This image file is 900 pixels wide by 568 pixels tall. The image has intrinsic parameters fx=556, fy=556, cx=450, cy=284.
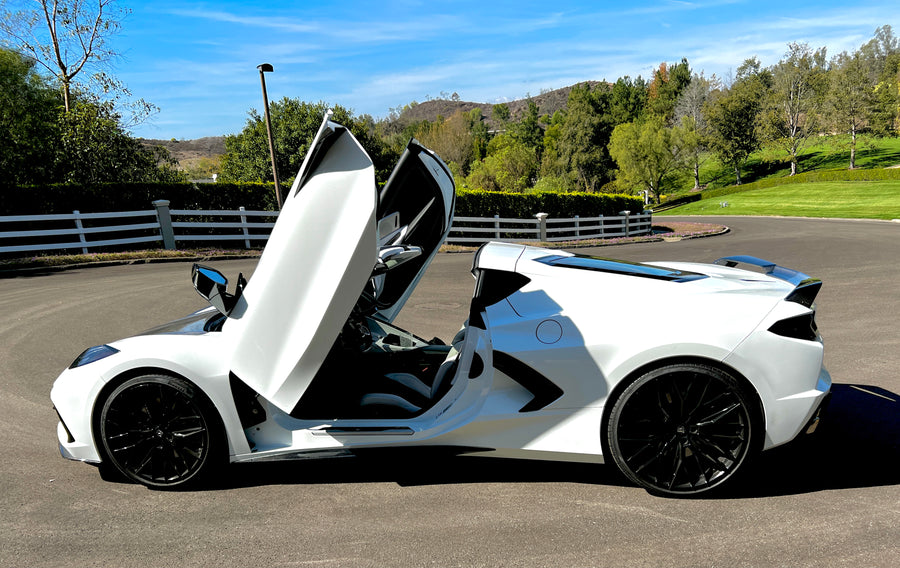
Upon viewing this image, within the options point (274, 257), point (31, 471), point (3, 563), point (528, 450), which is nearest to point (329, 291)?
point (274, 257)

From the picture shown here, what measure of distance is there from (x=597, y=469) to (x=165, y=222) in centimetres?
1549

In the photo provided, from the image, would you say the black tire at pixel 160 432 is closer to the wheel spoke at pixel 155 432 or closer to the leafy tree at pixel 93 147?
the wheel spoke at pixel 155 432

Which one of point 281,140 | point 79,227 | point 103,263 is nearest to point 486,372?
point 103,263

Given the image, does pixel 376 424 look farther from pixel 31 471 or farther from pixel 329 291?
pixel 31 471

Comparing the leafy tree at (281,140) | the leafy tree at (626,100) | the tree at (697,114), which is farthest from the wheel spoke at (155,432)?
the leafy tree at (626,100)

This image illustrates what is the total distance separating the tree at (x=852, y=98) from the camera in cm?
5888

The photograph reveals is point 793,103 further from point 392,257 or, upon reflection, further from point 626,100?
point 392,257

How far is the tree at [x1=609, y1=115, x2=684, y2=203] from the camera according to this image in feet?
196

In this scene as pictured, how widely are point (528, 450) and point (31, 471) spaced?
3147 millimetres

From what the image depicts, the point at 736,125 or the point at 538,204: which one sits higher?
the point at 736,125

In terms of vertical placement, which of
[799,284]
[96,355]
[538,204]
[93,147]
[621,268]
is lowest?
[96,355]

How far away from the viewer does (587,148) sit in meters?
76.2

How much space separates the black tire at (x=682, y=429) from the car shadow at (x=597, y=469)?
0.54 ft

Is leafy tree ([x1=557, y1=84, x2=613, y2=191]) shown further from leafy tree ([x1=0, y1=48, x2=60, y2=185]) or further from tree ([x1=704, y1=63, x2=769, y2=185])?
leafy tree ([x1=0, y1=48, x2=60, y2=185])
